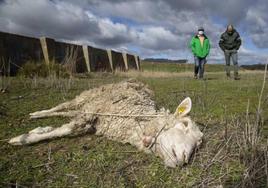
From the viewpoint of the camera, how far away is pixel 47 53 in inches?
538

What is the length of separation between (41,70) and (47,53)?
193 centimetres

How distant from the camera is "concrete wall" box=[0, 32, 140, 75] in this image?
11.6 m

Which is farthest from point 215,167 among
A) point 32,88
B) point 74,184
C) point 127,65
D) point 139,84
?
point 127,65

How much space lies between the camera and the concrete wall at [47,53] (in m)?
11.6

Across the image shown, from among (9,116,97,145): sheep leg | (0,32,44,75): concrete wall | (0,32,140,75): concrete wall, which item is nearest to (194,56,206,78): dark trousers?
(0,32,140,75): concrete wall

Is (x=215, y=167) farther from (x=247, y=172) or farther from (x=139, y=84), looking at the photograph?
(x=139, y=84)

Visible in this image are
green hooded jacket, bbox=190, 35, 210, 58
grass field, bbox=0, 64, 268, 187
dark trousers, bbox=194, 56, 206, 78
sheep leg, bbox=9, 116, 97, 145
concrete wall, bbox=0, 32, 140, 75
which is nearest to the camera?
grass field, bbox=0, 64, 268, 187

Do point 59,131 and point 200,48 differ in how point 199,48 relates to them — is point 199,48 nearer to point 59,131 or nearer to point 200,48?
point 200,48

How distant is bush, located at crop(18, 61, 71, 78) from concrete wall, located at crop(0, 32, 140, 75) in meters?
0.40

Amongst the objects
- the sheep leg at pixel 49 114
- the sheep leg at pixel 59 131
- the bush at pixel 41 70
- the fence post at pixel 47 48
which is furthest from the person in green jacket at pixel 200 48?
the sheep leg at pixel 59 131

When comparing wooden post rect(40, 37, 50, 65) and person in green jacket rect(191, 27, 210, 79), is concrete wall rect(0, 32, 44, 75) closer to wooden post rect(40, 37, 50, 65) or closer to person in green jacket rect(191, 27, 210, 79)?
wooden post rect(40, 37, 50, 65)

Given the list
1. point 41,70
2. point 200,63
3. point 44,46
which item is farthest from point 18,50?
point 200,63

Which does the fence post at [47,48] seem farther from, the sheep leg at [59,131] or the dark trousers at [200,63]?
the sheep leg at [59,131]

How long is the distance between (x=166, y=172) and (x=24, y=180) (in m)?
1.19
